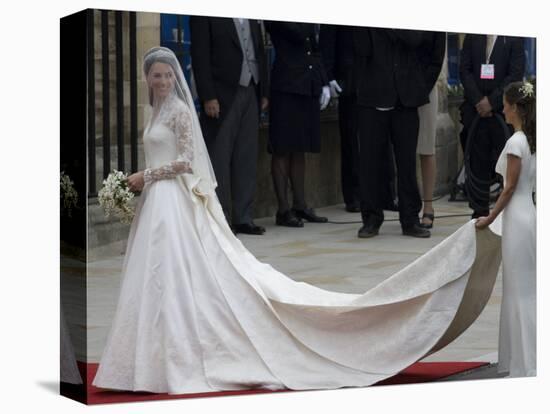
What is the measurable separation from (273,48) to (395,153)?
946mm

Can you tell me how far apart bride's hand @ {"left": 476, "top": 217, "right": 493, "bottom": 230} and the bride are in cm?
26

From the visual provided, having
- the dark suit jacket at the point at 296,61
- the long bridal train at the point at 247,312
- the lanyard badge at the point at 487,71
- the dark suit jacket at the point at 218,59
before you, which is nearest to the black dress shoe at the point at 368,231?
the long bridal train at the point at 247,312

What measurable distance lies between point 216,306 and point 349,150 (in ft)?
4.25

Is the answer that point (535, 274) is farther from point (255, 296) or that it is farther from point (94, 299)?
point (94, 299)

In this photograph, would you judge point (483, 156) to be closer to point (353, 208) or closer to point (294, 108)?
point (353, 208)

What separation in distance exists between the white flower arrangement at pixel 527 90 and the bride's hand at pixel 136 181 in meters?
2.36

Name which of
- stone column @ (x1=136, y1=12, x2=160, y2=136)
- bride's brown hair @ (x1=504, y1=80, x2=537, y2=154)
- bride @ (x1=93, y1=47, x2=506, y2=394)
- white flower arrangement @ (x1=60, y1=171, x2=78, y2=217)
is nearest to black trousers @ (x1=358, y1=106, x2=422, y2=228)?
bride @ (x1=93, y1=47, x2=506, y2=394)

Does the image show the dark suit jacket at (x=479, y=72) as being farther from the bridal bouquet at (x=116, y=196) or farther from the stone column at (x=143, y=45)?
the bridal bouquet at (x=116, y=196)

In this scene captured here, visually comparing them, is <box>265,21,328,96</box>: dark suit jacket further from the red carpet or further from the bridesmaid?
the red carpet

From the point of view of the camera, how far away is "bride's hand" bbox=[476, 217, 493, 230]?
8.34m

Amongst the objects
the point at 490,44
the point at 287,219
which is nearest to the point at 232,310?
the point at 287,219

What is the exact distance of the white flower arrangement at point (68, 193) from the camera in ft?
24.7

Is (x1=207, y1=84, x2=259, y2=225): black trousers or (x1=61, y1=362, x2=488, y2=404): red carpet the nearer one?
(x1=61, y1=362, x2=488, y2=404): red carpet

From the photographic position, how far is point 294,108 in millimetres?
8266
